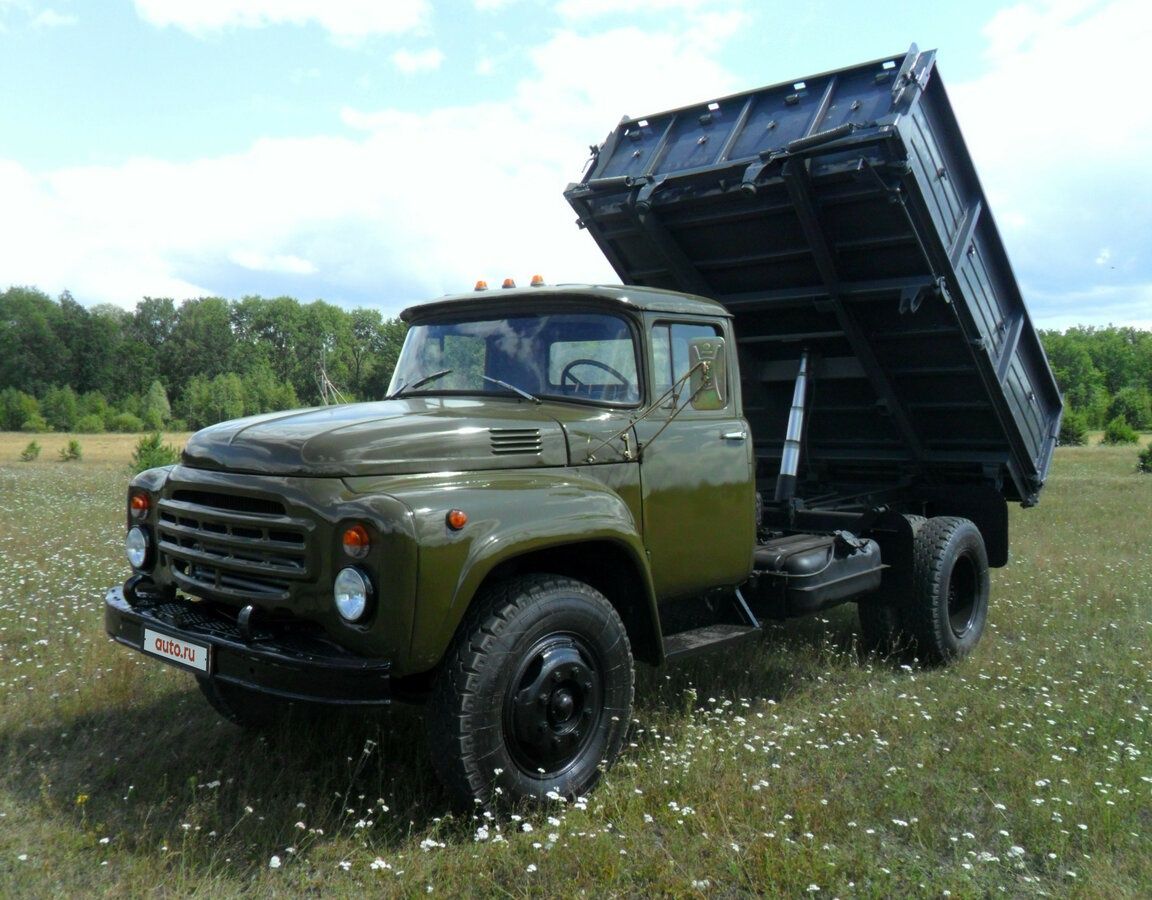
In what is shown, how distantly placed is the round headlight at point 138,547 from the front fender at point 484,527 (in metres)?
1.45

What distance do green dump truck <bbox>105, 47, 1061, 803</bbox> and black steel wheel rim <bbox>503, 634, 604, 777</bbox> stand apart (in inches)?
0.5

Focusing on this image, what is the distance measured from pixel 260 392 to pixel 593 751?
4727cm

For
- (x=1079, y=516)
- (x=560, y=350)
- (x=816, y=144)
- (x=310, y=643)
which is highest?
(x=816, y=144)

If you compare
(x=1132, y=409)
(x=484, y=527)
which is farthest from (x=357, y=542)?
(x=1132, y=409)

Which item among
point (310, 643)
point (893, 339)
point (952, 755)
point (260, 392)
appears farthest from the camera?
point (260, 392)

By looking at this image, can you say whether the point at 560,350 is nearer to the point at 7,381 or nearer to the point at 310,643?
the point at 310,643

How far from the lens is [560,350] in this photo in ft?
15.1

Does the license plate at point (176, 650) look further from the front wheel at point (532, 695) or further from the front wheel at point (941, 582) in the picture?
the front wheel at point (941, 582)

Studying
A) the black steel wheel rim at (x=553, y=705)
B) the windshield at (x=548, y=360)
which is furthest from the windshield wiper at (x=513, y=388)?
the black steel wheel rim at (x=553, y=705)

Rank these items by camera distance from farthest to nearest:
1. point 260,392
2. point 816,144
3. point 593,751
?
point 260,392 < point 816,144 < point 593,751

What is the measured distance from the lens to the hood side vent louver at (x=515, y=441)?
391cm

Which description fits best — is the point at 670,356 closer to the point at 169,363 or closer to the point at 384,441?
the point at 384,441

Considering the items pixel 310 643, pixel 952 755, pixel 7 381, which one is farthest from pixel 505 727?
pixel 7 381

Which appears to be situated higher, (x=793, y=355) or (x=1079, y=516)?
(x=793, y=355)
